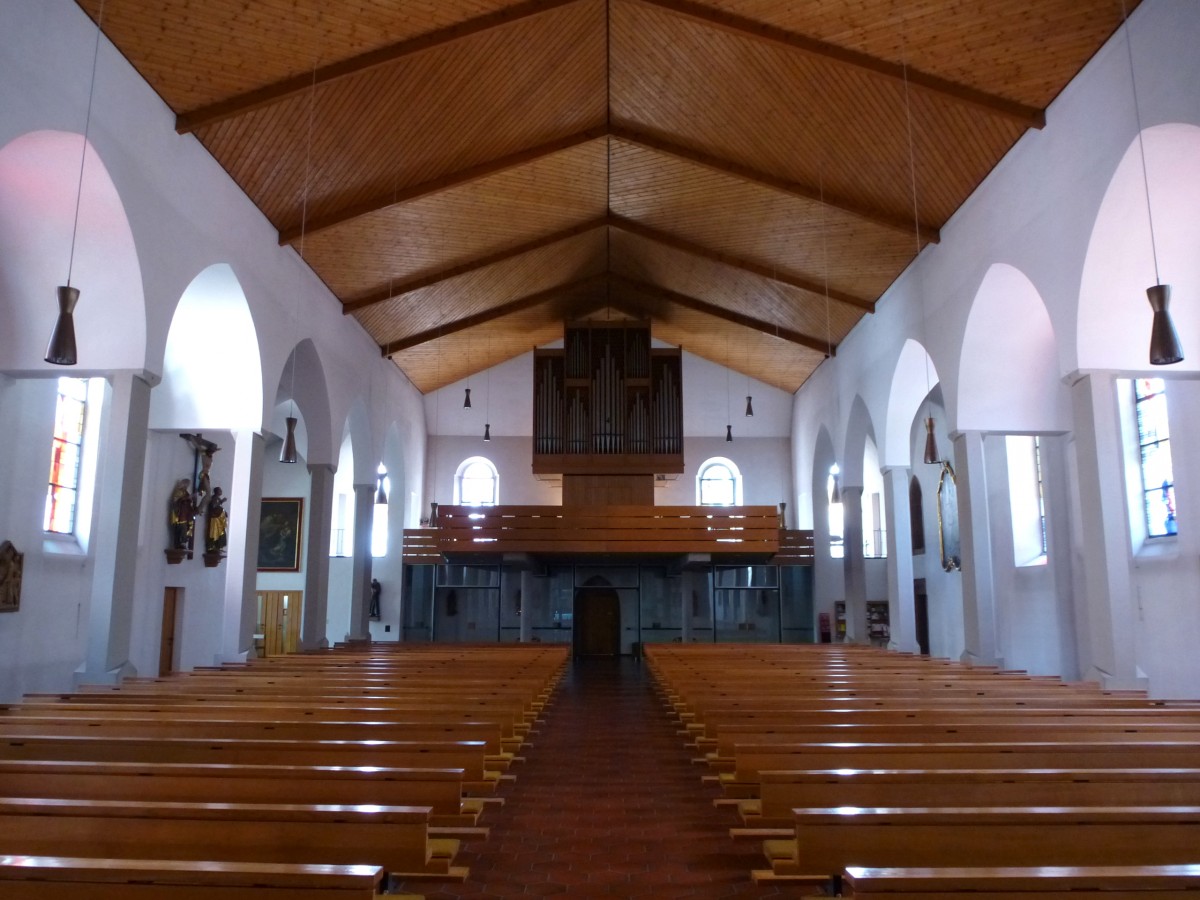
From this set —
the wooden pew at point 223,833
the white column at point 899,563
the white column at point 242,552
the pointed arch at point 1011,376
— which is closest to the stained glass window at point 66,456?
the white column at point 242,552

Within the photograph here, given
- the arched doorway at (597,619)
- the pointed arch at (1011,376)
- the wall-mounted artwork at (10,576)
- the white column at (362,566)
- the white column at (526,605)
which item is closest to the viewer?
the wall-mounted artwork at (10,576)

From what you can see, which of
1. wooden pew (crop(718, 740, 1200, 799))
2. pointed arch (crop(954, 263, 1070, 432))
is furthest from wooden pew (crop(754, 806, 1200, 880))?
pointed arch (crop(954, 263, 1070, 432))

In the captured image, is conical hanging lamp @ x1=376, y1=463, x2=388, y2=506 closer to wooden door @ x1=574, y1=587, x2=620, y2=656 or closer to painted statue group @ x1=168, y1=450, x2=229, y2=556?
painted statue group @ x1=168, y1=450, x2=229, y2=556

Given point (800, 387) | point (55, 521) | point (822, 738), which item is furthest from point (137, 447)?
point (800, 387)

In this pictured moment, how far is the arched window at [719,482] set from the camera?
798 inches

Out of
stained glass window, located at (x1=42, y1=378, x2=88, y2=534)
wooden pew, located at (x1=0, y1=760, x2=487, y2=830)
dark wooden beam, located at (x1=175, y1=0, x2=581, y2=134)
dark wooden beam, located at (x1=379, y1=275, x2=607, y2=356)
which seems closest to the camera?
wooden pew, located at (x1=0, y1=760, x2=487, y2=830)

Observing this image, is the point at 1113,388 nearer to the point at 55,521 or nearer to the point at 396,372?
the point at 55,521

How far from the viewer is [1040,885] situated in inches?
77.6

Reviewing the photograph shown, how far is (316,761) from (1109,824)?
9.54ft

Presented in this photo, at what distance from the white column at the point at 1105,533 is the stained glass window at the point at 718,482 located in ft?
41.1

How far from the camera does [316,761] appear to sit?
3.75 metres

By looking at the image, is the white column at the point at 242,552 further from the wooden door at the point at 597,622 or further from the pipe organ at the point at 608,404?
the wooden door at the point at 597,622

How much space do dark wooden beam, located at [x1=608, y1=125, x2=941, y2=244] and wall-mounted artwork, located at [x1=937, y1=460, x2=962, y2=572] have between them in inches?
172

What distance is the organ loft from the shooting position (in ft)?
55.2
